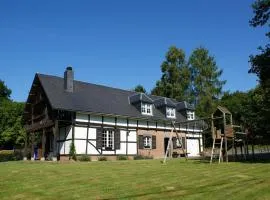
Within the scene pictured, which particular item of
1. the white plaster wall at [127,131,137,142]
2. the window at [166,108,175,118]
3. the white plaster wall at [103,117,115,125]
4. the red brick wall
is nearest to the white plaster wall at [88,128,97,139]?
the white plaster wall at [103,117,115,125]

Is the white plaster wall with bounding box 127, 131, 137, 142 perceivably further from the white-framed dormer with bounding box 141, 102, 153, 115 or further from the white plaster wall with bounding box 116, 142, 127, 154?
the white-framed dormer with bounding box 141, 102, 153, 115

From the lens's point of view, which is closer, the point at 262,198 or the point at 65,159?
the point at 262,198

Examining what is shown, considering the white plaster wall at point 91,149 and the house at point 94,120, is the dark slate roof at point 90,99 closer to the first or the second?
the house at point 94,120

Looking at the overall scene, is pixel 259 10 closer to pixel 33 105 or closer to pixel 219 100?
pixel 33 105

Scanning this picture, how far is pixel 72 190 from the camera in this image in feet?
30.2

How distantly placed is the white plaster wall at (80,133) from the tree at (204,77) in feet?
88.3

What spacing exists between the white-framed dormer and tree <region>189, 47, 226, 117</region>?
1866 cm

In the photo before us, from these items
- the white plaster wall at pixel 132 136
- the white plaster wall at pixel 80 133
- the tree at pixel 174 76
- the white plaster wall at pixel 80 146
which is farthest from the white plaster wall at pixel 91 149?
the tree at pixel 174 76

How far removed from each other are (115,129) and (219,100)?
28.1m

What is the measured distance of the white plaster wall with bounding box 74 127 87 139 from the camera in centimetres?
2672

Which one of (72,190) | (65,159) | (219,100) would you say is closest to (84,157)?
(65,159)

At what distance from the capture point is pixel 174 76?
5288 centimetres

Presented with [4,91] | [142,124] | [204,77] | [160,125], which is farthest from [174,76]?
[4,91]

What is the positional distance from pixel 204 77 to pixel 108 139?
27809 millimetres
